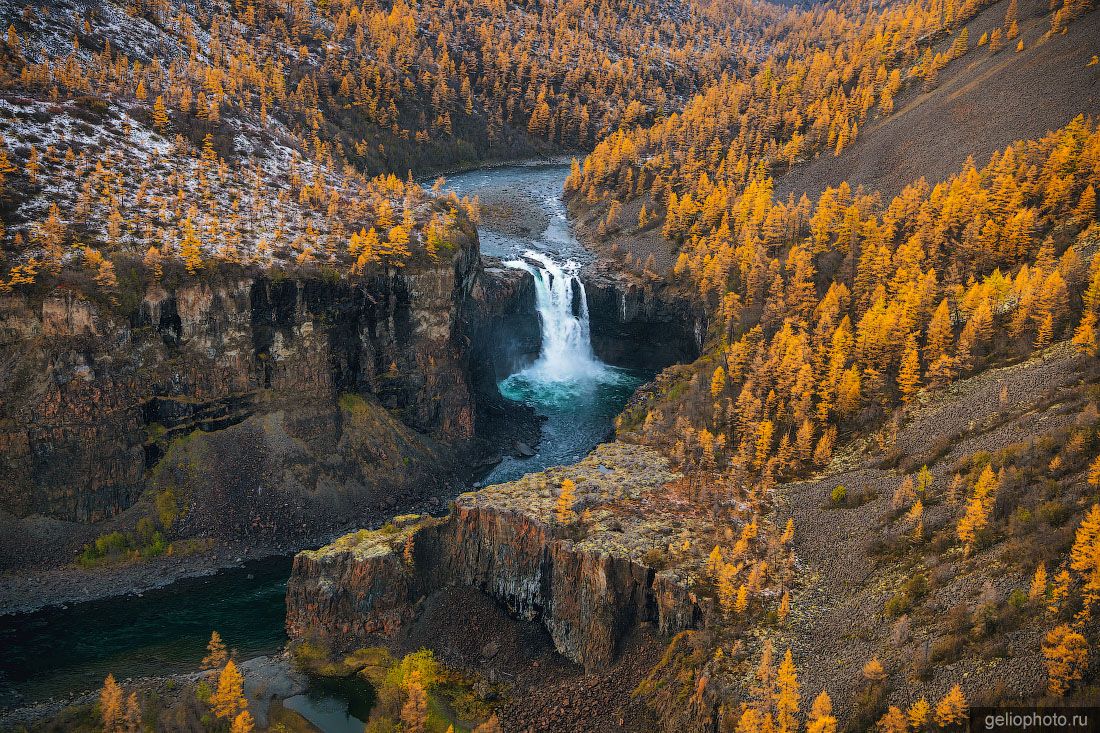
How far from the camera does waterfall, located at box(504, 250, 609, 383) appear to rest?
404 ft

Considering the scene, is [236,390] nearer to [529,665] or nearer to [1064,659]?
[529,665]

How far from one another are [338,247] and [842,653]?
249ft

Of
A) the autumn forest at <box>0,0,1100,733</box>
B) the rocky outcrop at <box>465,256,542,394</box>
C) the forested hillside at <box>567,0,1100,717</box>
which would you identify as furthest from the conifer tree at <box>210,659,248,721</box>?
the rocky outcrop at <box>465,256,542,394</box>

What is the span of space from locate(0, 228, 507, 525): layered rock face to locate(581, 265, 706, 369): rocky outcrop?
31.6 metres

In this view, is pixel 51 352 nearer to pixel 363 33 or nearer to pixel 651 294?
pixel 651 294

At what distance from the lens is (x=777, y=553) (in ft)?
181

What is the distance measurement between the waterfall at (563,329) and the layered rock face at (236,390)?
24682 mm

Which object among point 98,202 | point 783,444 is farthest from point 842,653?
point 98,202

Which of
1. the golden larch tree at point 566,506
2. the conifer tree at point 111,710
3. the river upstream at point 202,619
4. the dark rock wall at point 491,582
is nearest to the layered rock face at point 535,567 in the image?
the dark rock wall at point 491,582

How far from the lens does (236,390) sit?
3332 inches

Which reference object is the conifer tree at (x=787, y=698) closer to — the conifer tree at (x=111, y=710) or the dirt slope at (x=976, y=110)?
the conifer tree at (x=111, y=710)

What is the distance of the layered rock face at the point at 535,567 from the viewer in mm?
55250

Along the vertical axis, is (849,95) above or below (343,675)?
above

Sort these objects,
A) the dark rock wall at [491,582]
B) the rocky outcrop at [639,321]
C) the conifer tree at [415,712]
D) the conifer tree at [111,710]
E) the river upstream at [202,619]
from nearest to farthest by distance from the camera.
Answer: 1. the conifer tree at [111,710]
2. the conifer tree at [415,712]
3. the dark rock wall at [491,582]
4. the river upstream at [202,619]
5. the rocky outcrop at [639,321]
